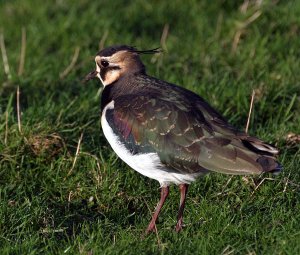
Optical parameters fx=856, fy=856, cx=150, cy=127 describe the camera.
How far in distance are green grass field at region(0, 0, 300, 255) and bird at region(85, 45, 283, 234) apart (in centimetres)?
41

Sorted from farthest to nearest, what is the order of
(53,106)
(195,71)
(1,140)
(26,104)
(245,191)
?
1. (195,71)
2. (26,104)
3. (53,106)
4. (1,140)
5. (245,191)

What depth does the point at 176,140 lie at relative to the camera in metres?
6.48

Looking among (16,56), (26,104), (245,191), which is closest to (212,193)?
(245,191)

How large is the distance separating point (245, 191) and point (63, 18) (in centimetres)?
451

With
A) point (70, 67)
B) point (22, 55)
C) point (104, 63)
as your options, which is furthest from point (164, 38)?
point (104, 63)

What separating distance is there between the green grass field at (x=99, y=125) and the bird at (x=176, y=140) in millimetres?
409

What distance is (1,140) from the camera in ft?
25.1

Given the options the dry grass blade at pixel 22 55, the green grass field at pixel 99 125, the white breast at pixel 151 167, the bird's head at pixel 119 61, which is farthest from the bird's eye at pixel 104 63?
the dry grass blade at pixel 22 55

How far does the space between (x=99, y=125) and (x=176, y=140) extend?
6.14 ft

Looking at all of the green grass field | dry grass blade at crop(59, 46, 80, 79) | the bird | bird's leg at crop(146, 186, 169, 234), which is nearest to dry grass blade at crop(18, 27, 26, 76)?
the green grass field

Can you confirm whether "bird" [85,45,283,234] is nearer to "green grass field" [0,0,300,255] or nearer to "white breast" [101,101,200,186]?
"white breast" [101,101,200,186]

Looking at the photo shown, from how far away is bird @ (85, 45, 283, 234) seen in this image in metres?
6.34

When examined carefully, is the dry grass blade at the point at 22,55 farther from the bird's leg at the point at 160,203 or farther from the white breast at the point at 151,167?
the bird's leg at the point at 160,203

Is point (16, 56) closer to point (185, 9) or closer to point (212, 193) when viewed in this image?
point (185, 9)
